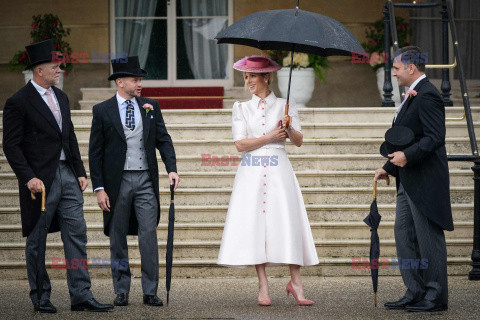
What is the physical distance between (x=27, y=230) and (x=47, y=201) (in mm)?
265

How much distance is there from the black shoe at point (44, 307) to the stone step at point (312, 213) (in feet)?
7.84

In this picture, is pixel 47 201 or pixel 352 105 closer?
pixel 47 201

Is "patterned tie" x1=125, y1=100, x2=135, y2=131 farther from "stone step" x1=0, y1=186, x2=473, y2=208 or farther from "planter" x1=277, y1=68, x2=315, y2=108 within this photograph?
"planter" x1=277, y1=68, x2=315, y2=108

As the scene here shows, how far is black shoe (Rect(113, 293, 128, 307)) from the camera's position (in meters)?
7.33

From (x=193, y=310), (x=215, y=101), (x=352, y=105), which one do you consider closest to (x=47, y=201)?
(x=193, y=310)

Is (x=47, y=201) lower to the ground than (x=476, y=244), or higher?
higher

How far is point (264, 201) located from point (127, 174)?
109 cm

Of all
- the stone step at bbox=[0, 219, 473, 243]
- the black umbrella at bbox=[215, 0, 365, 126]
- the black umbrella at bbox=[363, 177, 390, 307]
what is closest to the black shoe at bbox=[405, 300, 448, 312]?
the black umbrella at bbox=[363, 177, 390, 307]

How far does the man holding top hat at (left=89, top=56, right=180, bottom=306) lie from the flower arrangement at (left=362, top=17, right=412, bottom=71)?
5.87 m

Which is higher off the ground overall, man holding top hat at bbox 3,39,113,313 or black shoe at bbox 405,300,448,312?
man holding top hat at bbox 3,39,113,313

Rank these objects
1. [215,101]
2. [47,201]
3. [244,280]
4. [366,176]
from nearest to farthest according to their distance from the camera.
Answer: [47,201] < [244,280] < [366,176] < [215,101]

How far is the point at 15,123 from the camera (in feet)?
23.4

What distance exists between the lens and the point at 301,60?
1199cm

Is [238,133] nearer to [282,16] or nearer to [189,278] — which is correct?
[282,16]
